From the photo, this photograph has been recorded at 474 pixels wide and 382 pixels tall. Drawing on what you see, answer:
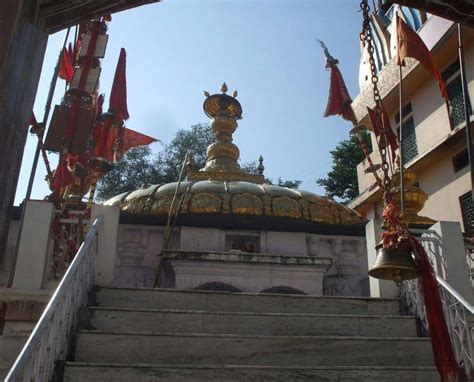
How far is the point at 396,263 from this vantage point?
4746mm

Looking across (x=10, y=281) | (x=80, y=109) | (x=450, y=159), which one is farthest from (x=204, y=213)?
(x=450, y=159)

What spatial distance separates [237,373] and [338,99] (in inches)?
282

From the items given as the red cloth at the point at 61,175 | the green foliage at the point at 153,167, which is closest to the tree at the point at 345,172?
the green foliage at the point at 153,167

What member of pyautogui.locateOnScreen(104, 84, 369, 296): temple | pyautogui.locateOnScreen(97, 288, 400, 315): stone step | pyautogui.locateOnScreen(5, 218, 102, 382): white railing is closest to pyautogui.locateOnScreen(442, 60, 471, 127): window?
pyautogui.locateOnScreen(104, 84, 369, 296): temple

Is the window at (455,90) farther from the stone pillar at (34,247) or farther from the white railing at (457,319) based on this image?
the stone pillar at (34,247)

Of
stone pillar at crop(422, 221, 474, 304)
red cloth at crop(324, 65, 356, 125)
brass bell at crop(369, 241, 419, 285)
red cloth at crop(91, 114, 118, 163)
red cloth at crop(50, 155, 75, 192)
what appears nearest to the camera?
brass bell at crop(369, 241, 419, 285)

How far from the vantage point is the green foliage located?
103 feet

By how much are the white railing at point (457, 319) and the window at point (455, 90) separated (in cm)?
1220

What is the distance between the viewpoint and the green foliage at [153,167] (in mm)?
31531

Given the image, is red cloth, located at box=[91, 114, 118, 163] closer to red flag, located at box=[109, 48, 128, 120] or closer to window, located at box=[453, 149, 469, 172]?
red flag, located at box=[109, 48, 128, 120]

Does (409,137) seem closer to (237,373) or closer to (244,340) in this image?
(244,340)

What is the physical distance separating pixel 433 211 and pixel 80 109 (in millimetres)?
13249

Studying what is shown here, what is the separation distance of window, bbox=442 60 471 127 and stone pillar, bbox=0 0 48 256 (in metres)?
15.4

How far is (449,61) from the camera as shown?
1794cm
